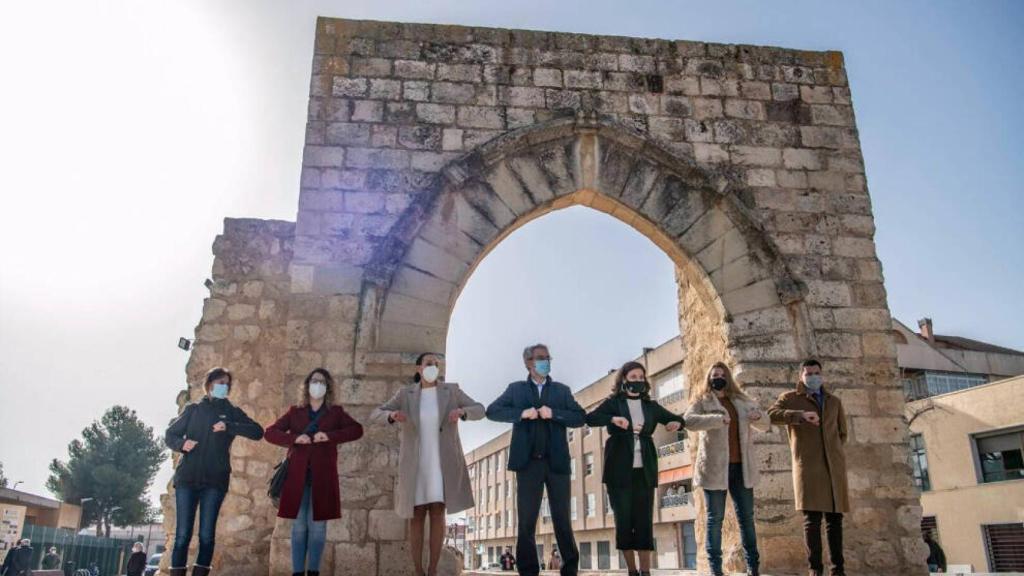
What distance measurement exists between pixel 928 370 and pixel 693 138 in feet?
70.7

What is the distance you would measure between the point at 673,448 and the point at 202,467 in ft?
75.8

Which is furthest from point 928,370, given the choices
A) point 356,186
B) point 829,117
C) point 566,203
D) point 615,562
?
point 356,186

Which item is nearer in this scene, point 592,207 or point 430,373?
point 430,373

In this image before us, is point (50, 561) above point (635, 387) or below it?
below

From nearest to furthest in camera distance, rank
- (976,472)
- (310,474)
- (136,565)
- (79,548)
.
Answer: (310,474)
(136,565)
(976,472)
(79,548)

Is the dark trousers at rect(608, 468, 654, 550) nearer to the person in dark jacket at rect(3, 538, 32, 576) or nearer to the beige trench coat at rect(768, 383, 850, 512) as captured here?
the beige trench coat at rect(768, 383, 850, 512)

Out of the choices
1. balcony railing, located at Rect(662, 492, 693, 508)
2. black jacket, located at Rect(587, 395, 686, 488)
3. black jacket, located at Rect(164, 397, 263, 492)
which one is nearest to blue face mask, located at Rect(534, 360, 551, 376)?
black jacket, located at Rect(587, 395, 686, 488)

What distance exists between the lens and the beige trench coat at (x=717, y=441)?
16.4 ft

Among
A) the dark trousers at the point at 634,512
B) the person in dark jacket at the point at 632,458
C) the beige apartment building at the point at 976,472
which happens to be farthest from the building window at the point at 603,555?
the dark trousers at the point at 634,512

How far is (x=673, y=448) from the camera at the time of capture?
85.6 ft

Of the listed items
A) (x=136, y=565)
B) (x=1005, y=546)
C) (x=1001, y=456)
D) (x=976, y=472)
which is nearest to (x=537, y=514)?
(x=136, y=565)

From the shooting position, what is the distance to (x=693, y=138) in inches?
285

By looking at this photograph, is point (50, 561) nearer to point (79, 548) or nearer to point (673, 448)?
point (79, 548)

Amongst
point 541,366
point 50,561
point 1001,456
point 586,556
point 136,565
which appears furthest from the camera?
point 586,556
